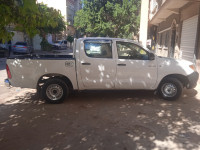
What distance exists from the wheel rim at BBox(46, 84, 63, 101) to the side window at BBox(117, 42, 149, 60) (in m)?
2.05

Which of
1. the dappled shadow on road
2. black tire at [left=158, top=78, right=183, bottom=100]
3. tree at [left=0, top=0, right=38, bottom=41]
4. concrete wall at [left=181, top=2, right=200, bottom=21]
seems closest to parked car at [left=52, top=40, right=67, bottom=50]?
concrete wall at [left=181, top=2, right=200, bottom=21]

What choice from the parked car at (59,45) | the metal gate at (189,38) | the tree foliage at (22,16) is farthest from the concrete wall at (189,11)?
the parked car at (59,45)

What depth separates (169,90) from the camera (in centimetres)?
588

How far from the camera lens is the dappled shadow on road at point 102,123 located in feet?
11.6

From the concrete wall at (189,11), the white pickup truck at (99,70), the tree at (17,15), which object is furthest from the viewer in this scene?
the concrete wall at (189,11)

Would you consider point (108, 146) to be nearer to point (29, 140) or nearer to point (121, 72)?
point (29, 140)

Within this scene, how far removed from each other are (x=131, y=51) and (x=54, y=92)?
253cm

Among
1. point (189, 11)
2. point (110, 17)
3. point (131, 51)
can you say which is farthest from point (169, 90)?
point (110, 17)

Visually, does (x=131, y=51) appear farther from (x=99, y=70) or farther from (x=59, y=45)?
(x=59, y=45)

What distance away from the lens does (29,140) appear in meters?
3.61

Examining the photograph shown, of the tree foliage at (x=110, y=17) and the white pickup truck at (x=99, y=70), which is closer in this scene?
the white pickup truck at (x=99, y=70)

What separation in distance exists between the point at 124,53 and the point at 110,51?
44 cm

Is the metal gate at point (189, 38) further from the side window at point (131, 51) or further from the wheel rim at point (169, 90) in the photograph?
the side window at point (131, 51)

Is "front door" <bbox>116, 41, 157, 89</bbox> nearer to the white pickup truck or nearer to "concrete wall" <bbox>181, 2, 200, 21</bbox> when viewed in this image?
the white pickup truck
